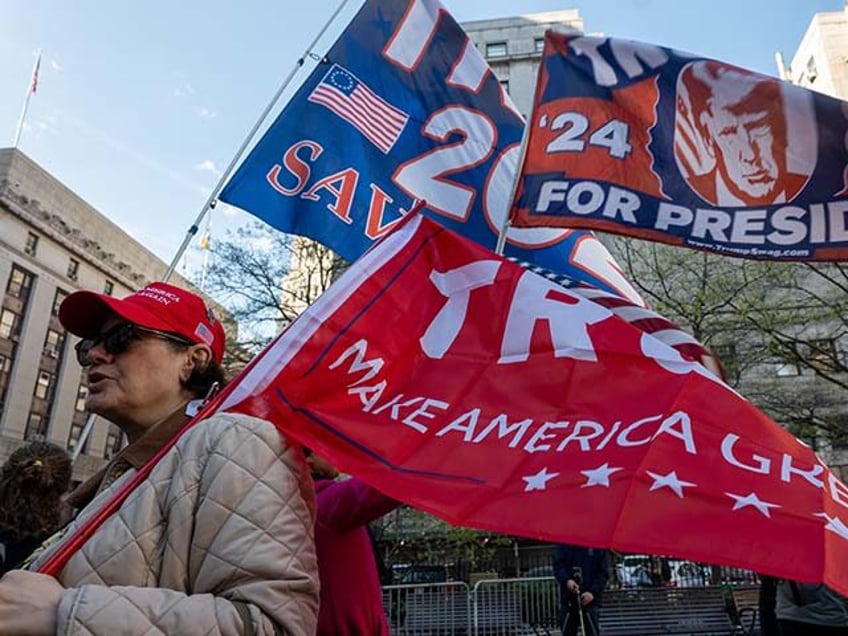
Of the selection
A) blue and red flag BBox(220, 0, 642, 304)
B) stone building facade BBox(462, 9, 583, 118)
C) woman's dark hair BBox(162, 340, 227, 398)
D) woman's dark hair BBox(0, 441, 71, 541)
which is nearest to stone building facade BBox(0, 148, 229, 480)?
stone building facade BBox(462, 9, 583, 118)

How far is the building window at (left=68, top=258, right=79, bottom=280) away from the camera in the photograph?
4941 cm

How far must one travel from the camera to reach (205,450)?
1.56 m

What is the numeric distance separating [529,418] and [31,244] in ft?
168

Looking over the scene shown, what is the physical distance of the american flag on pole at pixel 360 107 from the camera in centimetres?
499

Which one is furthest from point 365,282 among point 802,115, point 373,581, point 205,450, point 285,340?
point 802,115

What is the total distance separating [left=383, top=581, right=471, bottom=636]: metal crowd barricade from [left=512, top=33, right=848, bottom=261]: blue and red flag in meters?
9.49

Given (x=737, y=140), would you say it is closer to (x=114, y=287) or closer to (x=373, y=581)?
(x=373, y=581)

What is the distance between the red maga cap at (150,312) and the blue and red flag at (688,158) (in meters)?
2.30

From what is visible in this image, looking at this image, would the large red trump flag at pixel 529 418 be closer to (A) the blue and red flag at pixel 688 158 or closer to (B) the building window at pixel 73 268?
(A) the blue and red flag at pixel 688 158

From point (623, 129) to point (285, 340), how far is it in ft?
10.3

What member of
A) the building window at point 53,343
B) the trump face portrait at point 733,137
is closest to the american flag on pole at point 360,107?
the trump face portrait at point 733,137

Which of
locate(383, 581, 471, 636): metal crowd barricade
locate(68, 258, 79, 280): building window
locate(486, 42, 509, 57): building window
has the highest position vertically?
locate(486, 42, 509, 57): building window

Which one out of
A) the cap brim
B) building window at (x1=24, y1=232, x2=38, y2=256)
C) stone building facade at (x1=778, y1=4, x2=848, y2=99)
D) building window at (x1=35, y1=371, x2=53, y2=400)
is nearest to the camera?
the cap brim

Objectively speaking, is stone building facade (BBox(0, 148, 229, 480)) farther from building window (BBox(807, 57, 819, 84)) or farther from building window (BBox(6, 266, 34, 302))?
building window (BBox(807, 57, 819, 84))
